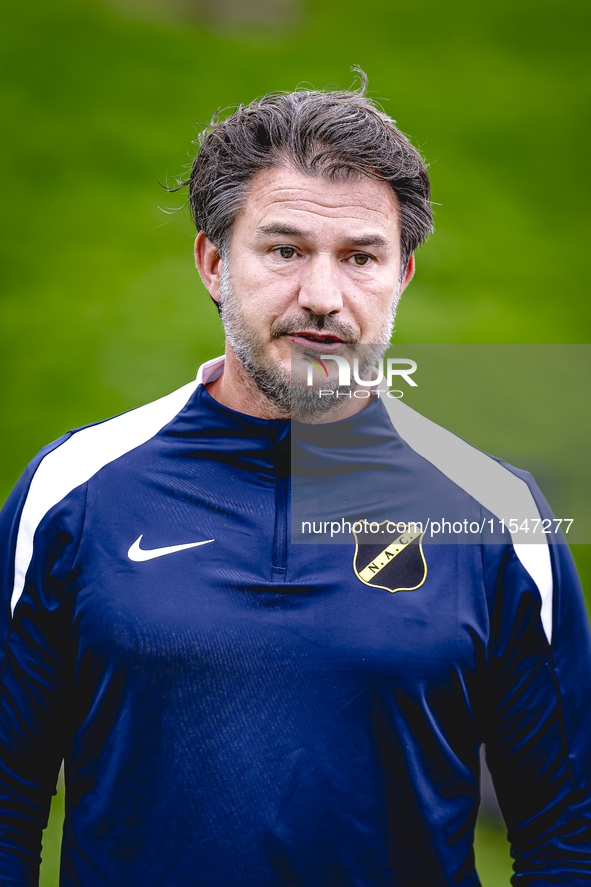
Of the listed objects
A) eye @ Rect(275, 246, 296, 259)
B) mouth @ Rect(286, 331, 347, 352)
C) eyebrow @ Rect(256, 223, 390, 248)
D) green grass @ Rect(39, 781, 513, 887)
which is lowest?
green grass @ Rect(39, 781, 513, 887)

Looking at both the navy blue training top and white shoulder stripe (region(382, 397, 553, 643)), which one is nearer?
the navy blue training top

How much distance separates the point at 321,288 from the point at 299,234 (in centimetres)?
10

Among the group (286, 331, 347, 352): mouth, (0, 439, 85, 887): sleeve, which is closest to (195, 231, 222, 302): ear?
(286, 331, 347, 352): mouth

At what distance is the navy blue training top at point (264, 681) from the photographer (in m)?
1.14

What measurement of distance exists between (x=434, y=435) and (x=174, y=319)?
7.02ft

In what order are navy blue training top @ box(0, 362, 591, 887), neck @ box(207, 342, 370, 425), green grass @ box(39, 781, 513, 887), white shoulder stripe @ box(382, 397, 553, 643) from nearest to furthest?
1. navy blue training top @ box(0, 362, 591, 887)
2. white shoulder stripe @ box(382, 397, 553, 643)
3. neck @ box(207, 342, 370, 425)
4. green grass @ box(39, 781, 513, 887)

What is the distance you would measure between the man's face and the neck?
0.08 ft

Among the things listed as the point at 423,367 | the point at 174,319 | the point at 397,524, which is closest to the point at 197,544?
the point at 397,524

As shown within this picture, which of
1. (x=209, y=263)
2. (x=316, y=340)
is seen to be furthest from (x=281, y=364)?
(x=209, y=263)

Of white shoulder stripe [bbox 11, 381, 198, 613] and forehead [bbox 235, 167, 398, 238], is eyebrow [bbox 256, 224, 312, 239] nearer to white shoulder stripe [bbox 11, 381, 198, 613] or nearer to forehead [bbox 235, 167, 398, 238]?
forehead [bbox 235, 167, 398, 238]

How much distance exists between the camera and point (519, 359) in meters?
3.32

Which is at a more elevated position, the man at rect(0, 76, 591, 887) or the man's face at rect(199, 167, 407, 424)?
the man's face at rect(199, 167, 407, 424)

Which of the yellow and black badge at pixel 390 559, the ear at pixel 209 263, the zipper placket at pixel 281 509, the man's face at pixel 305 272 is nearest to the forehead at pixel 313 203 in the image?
the man's face at pixel 305 272

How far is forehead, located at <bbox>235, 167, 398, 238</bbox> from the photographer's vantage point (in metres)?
1.29
